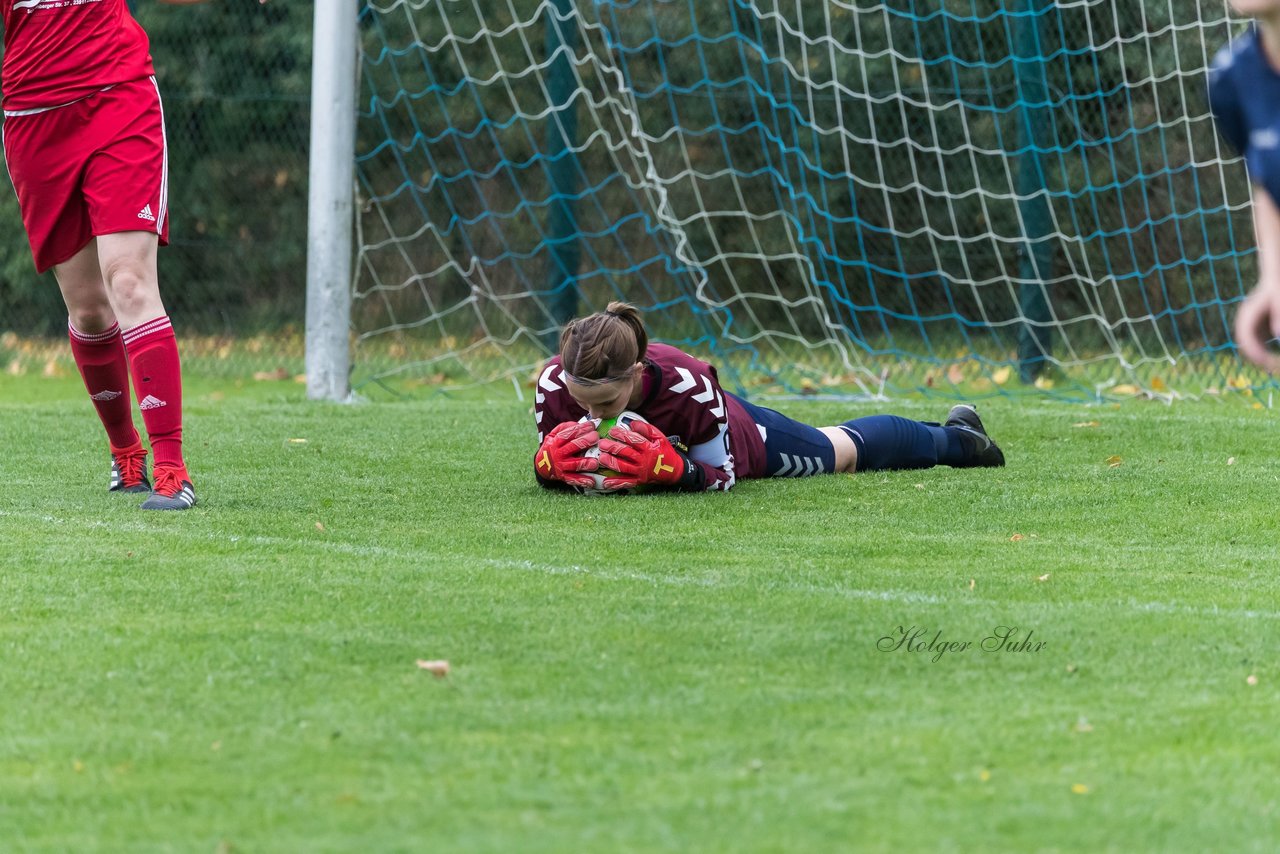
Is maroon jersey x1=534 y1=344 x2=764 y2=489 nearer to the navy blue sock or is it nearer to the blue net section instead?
the navy blue sock

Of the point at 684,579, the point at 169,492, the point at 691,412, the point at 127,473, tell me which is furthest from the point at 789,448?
the point at 127,473

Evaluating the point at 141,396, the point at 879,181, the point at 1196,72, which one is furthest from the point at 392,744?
the point at 879,181

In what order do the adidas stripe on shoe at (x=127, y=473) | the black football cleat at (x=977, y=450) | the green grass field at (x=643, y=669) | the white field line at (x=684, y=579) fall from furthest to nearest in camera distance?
1. the black football cleat at (x=977, y=450)
2. the adidas stripe on shoe at (x=127, y=473)
3. the white field line at (x=684, y=579)
4. the green grass field at (x=643, y=669)

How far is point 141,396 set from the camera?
16.6ft

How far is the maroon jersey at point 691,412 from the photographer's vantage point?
209 inches

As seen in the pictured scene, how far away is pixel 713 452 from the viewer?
214 inches

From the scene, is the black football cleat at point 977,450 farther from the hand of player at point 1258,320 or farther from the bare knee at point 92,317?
the hand of player at point 1258,320

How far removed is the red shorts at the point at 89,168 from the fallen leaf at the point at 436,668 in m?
2.32

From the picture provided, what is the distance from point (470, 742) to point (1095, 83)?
25.8ft

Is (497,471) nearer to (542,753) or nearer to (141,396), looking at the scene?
(141,396)

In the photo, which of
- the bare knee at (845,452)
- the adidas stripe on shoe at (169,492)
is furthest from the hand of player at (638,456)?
the adidas stripe on shoe at (169,492)

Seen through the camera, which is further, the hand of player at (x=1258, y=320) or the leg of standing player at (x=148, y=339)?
the leg of standing player at (x=148, y=339)

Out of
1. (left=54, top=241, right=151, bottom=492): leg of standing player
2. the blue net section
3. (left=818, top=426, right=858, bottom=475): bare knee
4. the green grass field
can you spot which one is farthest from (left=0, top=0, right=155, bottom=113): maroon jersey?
the blue net section

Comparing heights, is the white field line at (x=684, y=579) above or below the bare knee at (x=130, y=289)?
below
